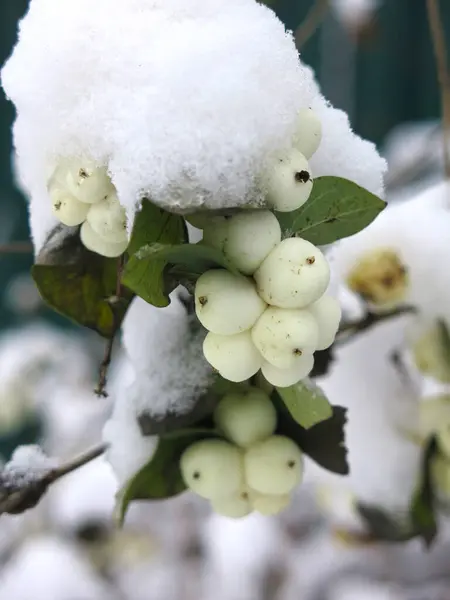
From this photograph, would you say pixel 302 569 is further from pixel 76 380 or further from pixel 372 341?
pixel 372 341

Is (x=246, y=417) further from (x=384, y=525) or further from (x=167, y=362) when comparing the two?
(x=384, y=525)

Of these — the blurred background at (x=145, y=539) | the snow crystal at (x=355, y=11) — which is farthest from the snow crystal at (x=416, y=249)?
the snow crystal at (x=355, y=11)

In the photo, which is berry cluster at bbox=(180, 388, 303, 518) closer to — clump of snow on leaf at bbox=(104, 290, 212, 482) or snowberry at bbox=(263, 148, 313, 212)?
clump of snow on leaf at bbox=(104, 290, 212, 482)

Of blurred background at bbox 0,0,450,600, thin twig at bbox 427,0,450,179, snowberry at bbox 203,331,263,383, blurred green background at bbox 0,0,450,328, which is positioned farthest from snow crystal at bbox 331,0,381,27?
snowberry at bbox 203,331,263,383

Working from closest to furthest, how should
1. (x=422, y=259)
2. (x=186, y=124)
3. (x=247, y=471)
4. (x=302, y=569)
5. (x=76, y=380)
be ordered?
(x=186, y=124) < (x=247, y=471) < (x=422, y=259) < (x=302, y=569) < (x=76, y=380)

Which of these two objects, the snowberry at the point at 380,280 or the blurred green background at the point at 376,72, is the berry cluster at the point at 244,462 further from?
the blurred green background at the point at 376,72

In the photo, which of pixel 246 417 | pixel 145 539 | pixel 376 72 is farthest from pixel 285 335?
pixel 376 72

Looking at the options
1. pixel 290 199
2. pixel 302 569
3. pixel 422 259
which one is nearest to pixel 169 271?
pixel 290 199

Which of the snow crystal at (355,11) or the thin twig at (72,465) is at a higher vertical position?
the thin twig at (72,465)
